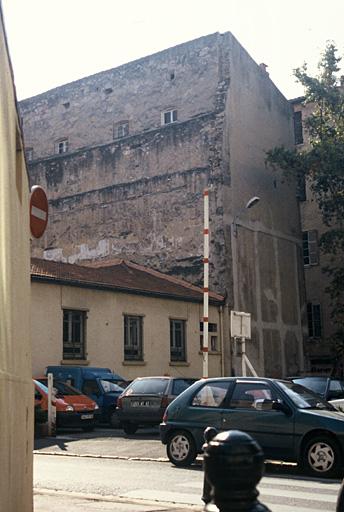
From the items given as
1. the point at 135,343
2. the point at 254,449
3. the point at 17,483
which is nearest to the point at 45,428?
the point at 135,343

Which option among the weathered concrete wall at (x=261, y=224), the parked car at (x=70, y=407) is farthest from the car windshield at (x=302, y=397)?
the weathered concrete wall at (x=261, y=224)

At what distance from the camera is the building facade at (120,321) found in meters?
21.1

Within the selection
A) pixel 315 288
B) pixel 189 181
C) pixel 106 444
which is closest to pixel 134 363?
pixel 106 444

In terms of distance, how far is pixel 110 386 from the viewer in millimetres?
19391

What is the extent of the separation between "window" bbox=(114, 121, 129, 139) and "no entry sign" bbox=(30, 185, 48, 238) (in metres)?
28.3

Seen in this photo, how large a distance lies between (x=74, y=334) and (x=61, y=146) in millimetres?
17625

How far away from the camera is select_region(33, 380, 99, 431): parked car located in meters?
16.7

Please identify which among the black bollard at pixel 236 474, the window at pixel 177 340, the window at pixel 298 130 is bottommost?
the black bollard at pixel 236 474

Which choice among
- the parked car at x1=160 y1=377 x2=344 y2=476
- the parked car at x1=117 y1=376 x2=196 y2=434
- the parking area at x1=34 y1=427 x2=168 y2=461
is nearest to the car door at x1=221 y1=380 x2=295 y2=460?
the parked car at x1=160 y1=377 x2=344 y2=476

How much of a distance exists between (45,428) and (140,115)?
21030 millimetres

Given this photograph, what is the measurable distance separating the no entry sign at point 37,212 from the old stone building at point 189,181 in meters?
21.3

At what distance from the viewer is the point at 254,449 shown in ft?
9.14

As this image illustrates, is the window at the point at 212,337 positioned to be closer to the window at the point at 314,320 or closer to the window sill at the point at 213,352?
the window sill at the point at 213,352

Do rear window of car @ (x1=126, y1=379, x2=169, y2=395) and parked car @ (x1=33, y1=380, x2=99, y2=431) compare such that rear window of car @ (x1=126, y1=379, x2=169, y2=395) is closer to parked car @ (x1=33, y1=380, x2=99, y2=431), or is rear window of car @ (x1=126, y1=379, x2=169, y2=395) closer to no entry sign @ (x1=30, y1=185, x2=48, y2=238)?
parked car @ (x1=33, y1=380, x2=99, y2=431)
